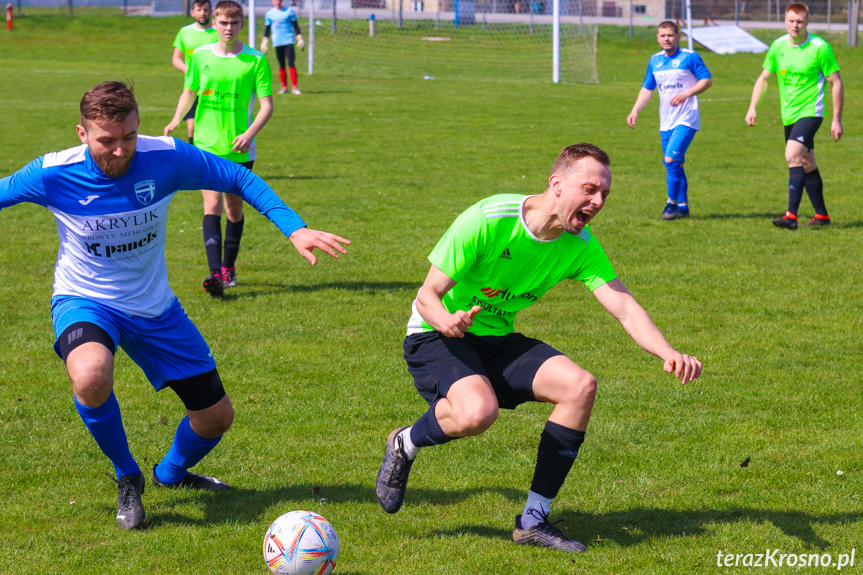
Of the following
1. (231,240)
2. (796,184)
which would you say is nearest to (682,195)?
(796,184)

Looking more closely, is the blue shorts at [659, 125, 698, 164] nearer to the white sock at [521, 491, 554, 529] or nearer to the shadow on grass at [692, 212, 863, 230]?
the shadow on grass at [692, 212, 863, 230]

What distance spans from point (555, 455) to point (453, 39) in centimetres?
3457

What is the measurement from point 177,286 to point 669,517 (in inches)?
226

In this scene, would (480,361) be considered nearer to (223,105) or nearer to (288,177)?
(223,105)

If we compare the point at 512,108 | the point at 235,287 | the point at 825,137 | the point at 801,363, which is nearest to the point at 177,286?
the point at 235,287

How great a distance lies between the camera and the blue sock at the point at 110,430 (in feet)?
14.4

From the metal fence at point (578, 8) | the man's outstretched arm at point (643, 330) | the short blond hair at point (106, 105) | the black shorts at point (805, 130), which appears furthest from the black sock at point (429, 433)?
the metal fence at point (578, 8)

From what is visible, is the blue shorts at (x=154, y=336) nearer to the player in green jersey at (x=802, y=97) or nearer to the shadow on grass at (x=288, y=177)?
the player in green jersey at (x=802, y=97)

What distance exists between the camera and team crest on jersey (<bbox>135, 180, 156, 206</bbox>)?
452 cm

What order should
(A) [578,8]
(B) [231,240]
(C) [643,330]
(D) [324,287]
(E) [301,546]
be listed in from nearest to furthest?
(E) [301,546], (C) [643,330], (B) [231,240], (D) [324,287], (A) [578,8]

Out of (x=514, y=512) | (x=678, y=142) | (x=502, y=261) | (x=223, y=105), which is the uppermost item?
(x=223, y=105)

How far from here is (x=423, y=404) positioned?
20.0 feet

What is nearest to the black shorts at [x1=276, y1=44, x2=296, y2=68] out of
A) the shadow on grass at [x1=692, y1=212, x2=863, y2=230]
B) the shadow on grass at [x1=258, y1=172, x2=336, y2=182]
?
the shadow on grass at [x1=258, y1=172, x2=336, y2=182]

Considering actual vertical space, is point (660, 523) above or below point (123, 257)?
below
